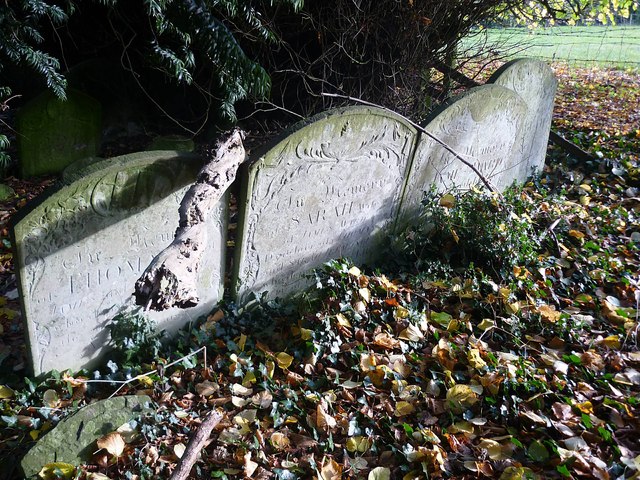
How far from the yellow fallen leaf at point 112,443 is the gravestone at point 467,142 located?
266 centimetres

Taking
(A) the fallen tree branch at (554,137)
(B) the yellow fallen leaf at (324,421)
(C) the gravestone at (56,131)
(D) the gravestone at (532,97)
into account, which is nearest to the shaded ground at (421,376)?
(B) the yellow fallen leaf at (324,421)

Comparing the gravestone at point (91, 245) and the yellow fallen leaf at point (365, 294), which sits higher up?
the gravestone at point (91, 245)

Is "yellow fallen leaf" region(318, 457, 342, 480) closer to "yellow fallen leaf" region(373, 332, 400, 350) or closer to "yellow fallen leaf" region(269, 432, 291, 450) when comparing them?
"yellow fallen leaf" region(269, 432, 291, 450)

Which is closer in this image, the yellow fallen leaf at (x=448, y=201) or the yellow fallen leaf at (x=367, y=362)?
the yellow fallen leaf at (x=367, y=362)

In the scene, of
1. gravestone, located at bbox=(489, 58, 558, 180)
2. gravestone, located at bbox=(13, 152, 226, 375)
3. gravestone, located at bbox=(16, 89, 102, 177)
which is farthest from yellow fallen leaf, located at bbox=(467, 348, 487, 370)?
gravestone, located at bbox=(16, 89, 102, 177)

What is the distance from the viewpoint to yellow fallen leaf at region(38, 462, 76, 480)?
7.89ft

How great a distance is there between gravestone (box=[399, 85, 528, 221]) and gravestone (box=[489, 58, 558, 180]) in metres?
0.21

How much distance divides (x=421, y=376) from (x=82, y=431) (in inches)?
68.5

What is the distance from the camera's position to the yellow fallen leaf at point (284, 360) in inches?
124

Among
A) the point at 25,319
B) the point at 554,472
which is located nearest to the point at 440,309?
the point at 554,472

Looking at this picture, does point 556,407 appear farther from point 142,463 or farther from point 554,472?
point 142,463

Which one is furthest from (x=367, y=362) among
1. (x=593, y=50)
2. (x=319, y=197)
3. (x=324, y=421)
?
(x=593, y=50)

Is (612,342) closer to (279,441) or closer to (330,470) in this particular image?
(330,470)

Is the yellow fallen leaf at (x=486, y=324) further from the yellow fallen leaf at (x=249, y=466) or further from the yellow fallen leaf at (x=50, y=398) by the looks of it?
the yellow fallen leaf at (x=50, y=398)
